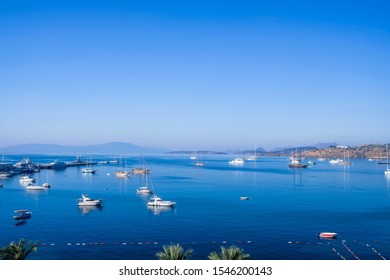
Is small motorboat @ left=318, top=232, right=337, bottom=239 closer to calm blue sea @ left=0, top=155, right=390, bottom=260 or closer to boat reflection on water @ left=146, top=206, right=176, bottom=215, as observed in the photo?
calm blue sea @ left=0, top=155, right=390, bottom=260

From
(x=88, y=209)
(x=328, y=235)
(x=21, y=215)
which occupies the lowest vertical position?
(x=88, y=209)

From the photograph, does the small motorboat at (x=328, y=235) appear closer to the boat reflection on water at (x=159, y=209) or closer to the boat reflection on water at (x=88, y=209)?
the boat reflection on water at (x=159, y=209)

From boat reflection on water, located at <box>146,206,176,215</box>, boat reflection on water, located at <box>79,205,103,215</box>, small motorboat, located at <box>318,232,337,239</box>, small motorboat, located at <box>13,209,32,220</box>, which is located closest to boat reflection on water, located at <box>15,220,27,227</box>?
small motorboat, located at <box>13,209,32,220</box>

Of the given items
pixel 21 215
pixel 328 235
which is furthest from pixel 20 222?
pixel 328 235

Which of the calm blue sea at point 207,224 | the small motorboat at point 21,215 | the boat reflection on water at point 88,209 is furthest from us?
the boat reflection on water at point 88,209

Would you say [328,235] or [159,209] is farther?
[159,209]

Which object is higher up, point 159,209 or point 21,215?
point 21,215

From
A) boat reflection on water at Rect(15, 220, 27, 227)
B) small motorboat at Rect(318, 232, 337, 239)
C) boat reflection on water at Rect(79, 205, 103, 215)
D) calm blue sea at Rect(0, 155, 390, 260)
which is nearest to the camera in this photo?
calm blue sea at Rect(0, 155, 390, 260)

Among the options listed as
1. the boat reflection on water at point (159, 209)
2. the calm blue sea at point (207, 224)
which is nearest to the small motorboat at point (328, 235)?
the calm blue sea at point (207, 224)

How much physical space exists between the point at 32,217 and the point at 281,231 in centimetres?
2721

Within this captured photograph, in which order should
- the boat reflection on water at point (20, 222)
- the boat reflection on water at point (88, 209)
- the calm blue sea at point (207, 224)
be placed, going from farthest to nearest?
1. the boat reflection on water at point (88, 209)
2. the boat reflection on water at point (20, 222)
3. the calm blue sea at point (207, 224)

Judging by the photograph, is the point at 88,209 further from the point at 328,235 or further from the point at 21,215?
the point at 328,235

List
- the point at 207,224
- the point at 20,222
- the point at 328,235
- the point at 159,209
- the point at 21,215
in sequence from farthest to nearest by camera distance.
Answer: the point at 159,209 → the point at 21,215 → the point at 20,222 → the point at 207,224 → the point at 328,235

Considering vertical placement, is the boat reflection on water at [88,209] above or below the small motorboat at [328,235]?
below
